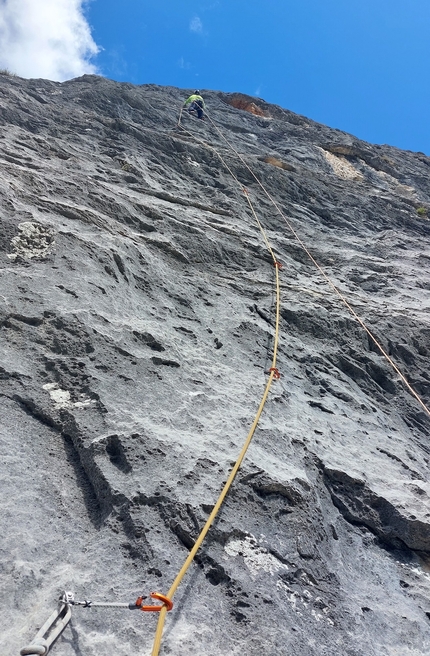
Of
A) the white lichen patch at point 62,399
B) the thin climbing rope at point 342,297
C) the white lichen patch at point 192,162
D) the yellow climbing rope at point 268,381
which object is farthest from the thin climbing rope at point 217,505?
the white lichen patch at point 192,162

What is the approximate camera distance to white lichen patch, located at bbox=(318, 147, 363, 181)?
1381cm

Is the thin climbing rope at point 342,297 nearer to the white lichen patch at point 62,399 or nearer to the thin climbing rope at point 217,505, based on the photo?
the thin climbing rope at point 217,505

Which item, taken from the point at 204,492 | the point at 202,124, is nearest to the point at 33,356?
the point at 204,492

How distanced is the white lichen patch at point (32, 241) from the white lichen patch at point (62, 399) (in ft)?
5.14

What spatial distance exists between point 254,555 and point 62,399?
153 cm

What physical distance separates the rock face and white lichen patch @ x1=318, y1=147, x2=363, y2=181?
6.83 meters

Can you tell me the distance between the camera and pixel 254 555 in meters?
2.56

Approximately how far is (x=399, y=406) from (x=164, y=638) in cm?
350

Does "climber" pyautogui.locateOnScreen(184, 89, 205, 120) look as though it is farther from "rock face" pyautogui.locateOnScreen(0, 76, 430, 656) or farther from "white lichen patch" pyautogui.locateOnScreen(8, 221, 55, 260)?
"white lichen patch" pyautogui.locateOnScreen(8, 221, 55, 260)

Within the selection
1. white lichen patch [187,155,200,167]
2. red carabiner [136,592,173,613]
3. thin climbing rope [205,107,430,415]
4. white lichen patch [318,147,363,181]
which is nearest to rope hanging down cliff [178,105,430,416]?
thin climbing rope [205,107,430,415]

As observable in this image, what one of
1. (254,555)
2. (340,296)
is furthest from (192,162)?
(254,555)

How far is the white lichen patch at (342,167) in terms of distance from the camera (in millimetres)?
13815

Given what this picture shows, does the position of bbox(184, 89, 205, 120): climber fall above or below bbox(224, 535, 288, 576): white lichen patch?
above

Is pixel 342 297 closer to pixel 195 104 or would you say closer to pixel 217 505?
pixel 217 505
